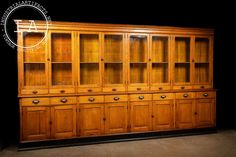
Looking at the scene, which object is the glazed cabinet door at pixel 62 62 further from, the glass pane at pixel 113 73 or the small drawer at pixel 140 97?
the small drawer at pixel 140 97

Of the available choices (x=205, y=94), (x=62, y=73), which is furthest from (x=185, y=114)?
(x=62, y=73)

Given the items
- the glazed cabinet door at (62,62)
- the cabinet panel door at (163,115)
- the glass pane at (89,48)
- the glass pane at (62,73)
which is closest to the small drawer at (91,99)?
the glazed cabinet door at (62,62)

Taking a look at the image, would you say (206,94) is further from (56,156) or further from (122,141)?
(56,156)

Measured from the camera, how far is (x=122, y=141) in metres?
4.35

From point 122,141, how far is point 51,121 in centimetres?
131

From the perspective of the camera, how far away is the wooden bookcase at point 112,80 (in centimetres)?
404

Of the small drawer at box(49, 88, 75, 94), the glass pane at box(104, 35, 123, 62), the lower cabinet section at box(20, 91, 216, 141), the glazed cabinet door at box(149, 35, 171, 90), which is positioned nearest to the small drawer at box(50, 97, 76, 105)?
the lower cabinet section at box(20, 91, 216, 141)

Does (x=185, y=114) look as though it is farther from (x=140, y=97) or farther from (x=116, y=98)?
(x=116, y=98)

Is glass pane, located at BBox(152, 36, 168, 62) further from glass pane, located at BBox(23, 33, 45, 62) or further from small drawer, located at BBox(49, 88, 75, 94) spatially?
glass pane, located at BBox(23, 33, 45, 62)

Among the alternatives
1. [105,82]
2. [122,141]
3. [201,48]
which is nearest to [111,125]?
[122,141]

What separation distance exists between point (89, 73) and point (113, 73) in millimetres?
446

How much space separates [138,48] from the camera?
15.0ft

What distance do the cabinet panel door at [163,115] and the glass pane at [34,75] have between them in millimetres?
2081

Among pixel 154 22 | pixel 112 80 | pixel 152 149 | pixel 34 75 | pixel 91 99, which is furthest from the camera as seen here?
pixel 154 22
